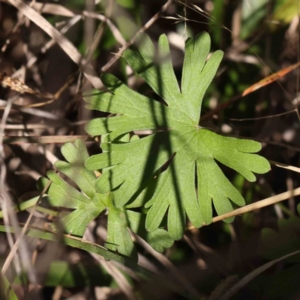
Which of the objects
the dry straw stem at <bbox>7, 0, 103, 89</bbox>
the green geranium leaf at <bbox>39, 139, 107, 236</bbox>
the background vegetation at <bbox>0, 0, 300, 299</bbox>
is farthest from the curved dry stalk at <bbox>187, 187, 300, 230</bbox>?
the dry straw stem at <bbox>7, 0, 103, 89</bbox>

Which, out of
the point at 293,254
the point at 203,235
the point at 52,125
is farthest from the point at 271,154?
the point at 52,125

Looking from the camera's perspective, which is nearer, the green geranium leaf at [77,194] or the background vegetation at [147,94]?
the green geranium leaf at [77,194]

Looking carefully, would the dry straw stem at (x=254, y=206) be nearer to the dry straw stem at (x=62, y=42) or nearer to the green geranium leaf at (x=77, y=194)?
the green geranium leaf at (x=77, y=194)

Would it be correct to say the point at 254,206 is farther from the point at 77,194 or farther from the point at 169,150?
the point at 77,194

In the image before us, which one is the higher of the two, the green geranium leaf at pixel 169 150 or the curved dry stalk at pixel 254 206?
the green geranium leaf at pixel 169 150

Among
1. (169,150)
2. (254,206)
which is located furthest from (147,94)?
(254,206)

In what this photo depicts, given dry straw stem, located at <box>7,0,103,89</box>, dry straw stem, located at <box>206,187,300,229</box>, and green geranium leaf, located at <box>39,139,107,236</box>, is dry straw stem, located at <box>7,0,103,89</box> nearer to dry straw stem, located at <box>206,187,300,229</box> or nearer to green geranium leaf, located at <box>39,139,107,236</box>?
green geranium leaf, located at <box>39,139,107,236</box>

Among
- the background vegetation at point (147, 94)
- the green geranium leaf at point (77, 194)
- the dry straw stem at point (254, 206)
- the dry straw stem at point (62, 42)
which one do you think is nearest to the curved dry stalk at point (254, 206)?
the dry straw stem at point (254, 206)
